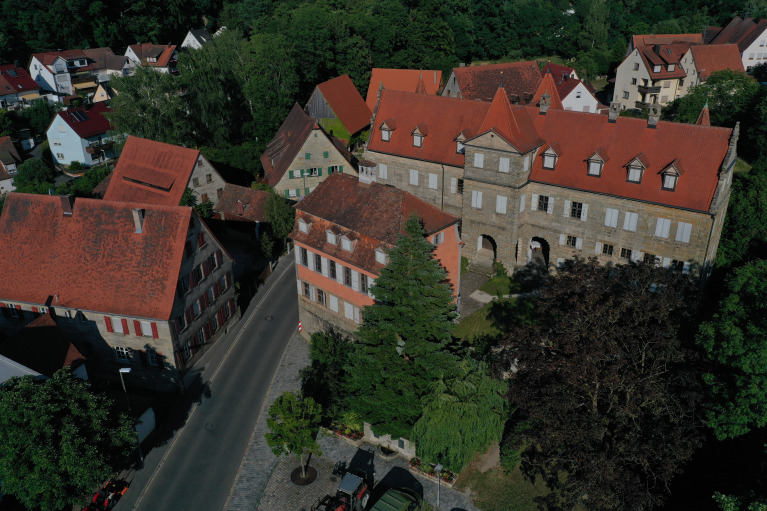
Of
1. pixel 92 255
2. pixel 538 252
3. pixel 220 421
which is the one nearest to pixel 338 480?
pixel 220 421

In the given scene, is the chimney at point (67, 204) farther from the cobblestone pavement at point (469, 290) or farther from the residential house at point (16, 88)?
the residential house at point (16, 88)

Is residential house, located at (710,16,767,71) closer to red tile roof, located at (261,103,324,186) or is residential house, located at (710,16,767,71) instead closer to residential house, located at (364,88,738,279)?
residential house, located at (364,88,738,279)

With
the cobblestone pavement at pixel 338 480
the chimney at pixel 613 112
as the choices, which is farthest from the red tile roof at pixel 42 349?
the chimney at pixel 613 112

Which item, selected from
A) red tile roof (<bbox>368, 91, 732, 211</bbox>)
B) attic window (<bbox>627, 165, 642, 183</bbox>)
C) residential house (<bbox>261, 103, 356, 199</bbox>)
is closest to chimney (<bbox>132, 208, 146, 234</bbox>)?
red tile roof (<bbox>368, 91, 732, 211</bbox>)

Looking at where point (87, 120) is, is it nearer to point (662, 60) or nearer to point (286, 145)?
point (286, 145)

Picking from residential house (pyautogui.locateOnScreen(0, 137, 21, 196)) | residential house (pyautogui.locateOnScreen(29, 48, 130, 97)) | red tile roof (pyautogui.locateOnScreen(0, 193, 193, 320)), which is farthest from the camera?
residential house (pyautogui.locateOnScreen(29, 48, 130, 97))

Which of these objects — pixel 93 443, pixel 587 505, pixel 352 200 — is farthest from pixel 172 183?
pixel 587 505
